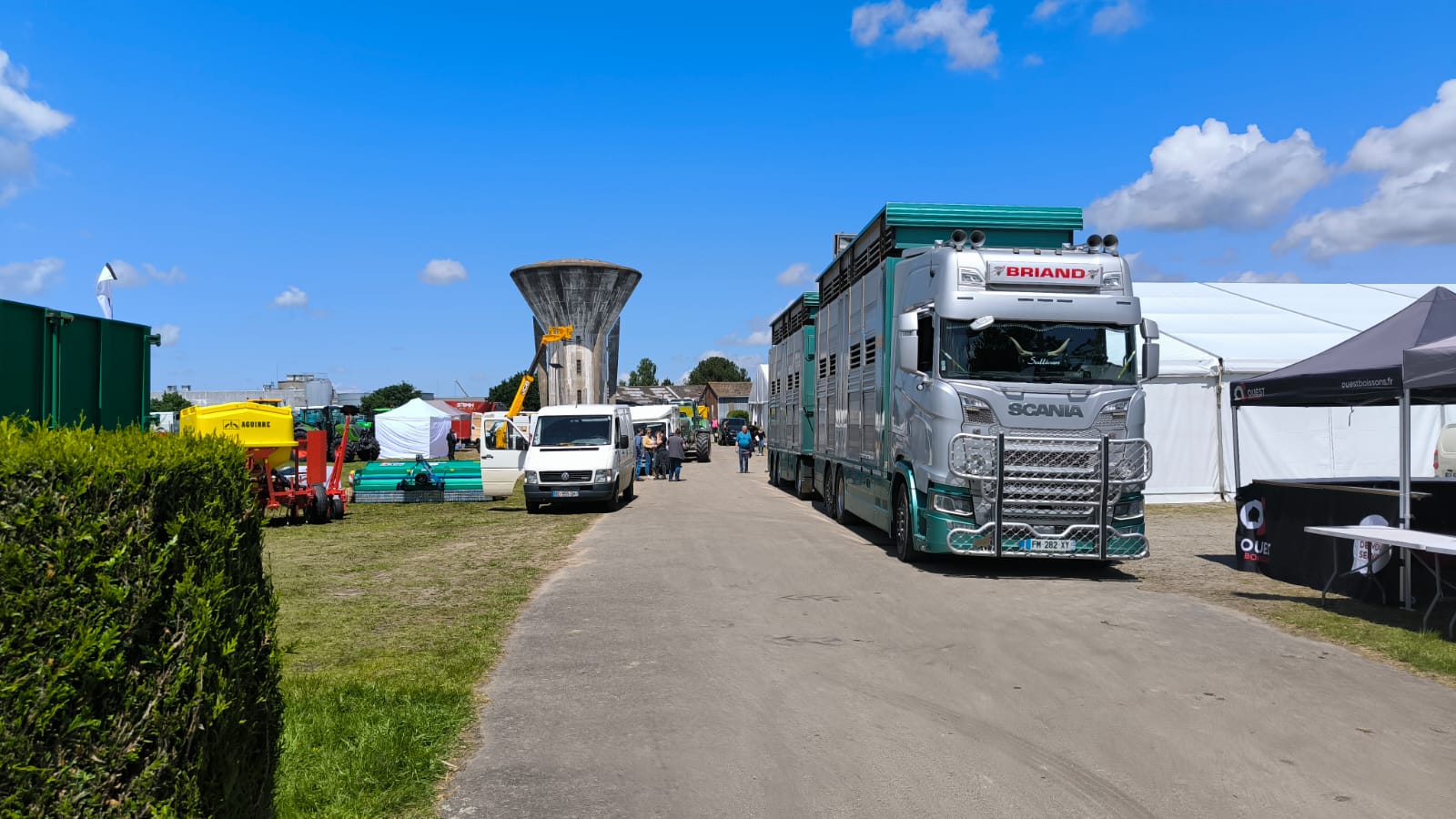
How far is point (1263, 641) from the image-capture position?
26.0 ft

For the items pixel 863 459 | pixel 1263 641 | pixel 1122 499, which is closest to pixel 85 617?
pixel 1263 641

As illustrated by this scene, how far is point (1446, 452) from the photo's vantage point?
1969 centimetres

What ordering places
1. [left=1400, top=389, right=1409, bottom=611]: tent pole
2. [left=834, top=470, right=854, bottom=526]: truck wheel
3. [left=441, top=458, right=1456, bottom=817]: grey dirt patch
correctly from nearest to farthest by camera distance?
[left=441, top=458, right=1456, bottom=817]: grey dirt patch
[left=1400, top=389, right=1409, bottom=611]: tent pole
[left=834, top=470, right=854, bottom=526]: truck wheel

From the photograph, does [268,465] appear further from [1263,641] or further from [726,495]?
[1263,641]

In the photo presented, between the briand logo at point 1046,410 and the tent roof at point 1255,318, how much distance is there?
36.9 feet

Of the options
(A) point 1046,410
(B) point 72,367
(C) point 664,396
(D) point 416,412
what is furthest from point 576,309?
(B) point 72,367

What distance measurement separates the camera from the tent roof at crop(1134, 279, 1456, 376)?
832 inches

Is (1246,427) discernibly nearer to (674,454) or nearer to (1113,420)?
(1113,420)

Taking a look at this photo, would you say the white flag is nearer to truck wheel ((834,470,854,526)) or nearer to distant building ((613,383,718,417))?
truck wheel ((834,470,854,526))

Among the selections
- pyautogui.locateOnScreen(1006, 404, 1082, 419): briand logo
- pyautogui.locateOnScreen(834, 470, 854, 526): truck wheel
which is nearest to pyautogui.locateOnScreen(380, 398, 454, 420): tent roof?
pyautogui.locateOnScreen(834, 470, 854, 526): truck wheel

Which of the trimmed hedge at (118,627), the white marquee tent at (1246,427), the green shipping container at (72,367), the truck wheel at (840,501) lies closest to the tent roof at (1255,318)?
the white marquee tent at (1246,427)

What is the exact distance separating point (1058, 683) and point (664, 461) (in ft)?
84.9

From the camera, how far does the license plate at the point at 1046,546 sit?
10.9 metres

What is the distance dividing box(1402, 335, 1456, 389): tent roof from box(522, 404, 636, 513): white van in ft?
46.1
